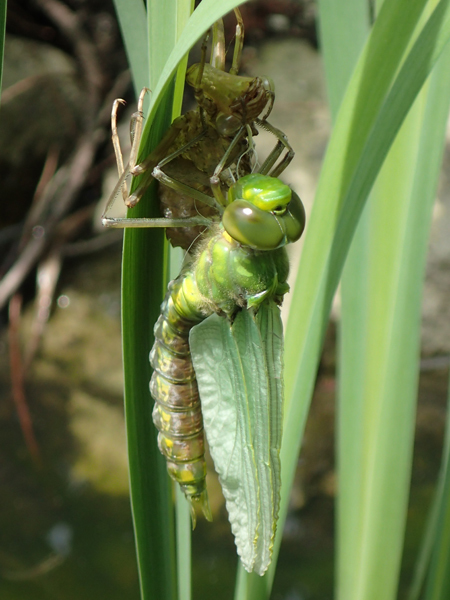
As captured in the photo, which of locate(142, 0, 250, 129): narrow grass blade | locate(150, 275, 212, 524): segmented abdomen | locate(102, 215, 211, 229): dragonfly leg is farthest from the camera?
locate(150, 275, 212, 524): segmented abdomen

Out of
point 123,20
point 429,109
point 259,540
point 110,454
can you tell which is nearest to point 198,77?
point 123,20

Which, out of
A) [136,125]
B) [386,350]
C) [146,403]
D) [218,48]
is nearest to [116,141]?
[136,125]

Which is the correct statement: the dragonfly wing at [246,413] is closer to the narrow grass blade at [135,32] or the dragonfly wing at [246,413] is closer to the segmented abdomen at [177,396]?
the segmented abdomen at [177,396]

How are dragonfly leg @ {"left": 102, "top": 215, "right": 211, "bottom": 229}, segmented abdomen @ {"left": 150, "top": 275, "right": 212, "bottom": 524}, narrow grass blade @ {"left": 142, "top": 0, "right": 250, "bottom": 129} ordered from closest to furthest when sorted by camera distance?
narrow grass blade @ {"left": 142, "top": 0, "right": 250, "bottom": 129} → dragonfly leg @ {"left": 102, "top": 215, "right": 211, "bottom": 229} → segmented abdomen @ {"left": 150, "top": 275, "right": 212, "bottom": 524}

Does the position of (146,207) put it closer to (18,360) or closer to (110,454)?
(110,454)

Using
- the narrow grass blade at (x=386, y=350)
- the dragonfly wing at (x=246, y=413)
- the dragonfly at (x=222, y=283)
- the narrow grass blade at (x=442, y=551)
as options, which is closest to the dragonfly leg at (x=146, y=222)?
the dragonfly at (x=222, y=283)

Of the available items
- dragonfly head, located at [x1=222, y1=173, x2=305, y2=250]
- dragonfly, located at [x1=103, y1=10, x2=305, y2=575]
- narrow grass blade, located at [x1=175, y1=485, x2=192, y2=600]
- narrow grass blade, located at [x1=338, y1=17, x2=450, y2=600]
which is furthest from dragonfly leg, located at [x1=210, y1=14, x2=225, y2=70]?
narrow grass blade, located at [x1=175, y1=485, x2=192, y2=600]

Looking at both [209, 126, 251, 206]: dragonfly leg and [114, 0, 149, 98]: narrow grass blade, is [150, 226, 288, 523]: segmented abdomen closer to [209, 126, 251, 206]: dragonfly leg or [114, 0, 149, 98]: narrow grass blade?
[209, 126, 251, 206]: dragonfly leg
